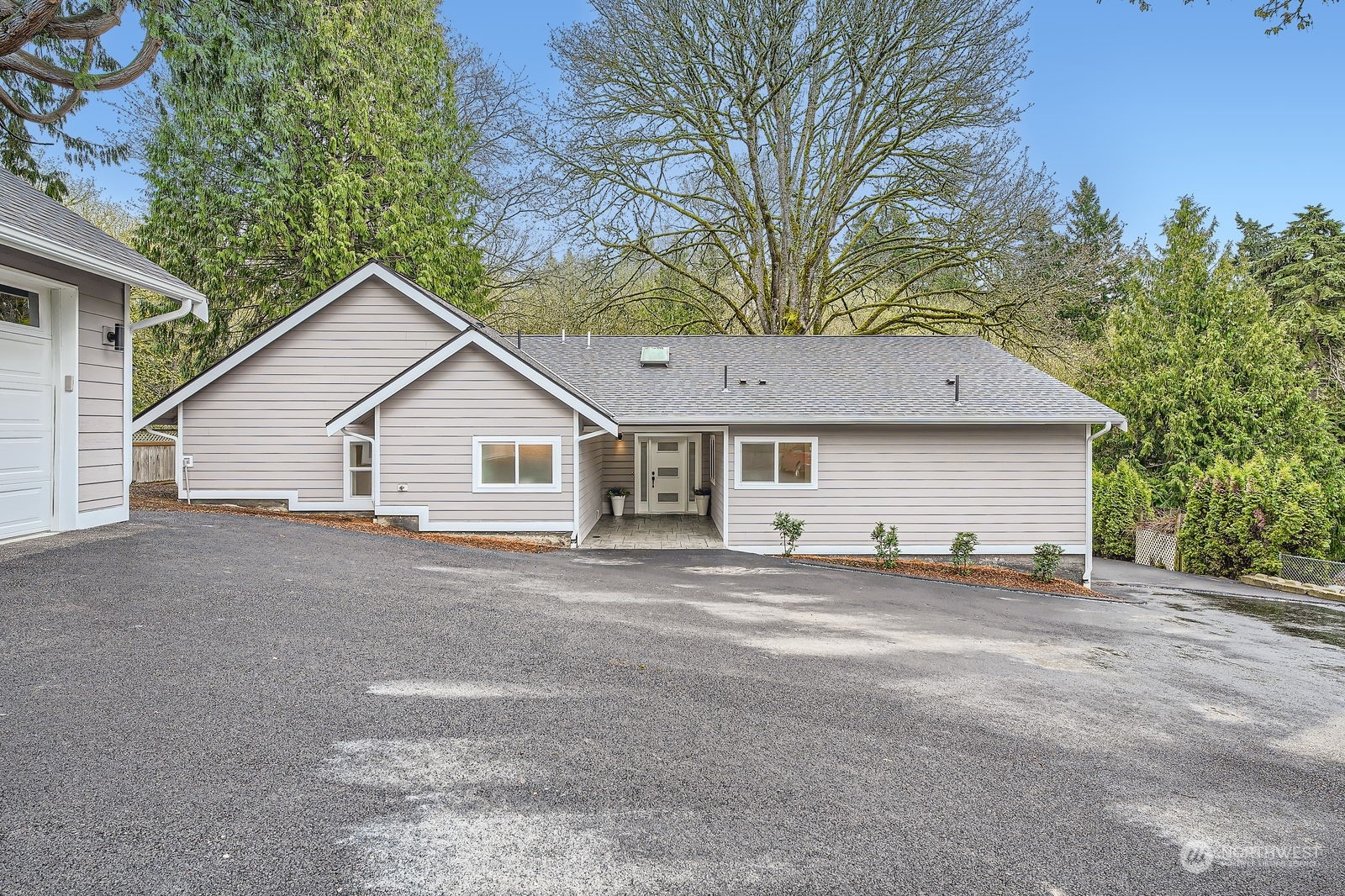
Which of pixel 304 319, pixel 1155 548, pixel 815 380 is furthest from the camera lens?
pixel 1155 548

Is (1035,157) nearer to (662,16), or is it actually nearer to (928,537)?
(662,16)

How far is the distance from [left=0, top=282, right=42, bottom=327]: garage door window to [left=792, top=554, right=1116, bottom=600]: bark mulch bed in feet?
33.3

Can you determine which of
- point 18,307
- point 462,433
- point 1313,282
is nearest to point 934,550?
point 462,433

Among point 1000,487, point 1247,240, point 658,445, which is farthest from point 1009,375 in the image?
point 1247,240

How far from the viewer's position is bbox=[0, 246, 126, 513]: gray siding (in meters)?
7.60

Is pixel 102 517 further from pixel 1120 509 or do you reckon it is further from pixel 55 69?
pixel 1120 509

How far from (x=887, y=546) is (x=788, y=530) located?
1639mm

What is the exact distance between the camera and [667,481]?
16.3 metres

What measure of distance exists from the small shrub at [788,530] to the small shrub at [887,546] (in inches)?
50.8

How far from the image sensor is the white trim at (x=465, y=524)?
447 inches

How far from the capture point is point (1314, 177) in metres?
25.0

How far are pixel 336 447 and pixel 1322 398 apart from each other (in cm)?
2656

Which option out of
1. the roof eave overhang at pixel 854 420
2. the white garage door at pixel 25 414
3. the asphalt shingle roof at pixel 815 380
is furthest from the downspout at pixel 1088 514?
the white garage door at pixel 25 414

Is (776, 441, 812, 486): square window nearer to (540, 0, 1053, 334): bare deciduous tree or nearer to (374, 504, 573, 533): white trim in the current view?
(374, 504, 573, 533): white trim
